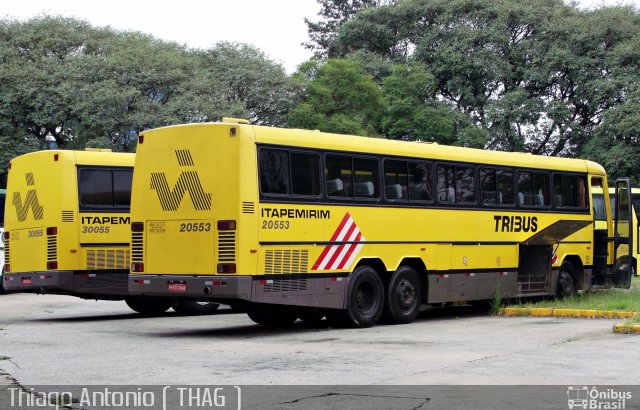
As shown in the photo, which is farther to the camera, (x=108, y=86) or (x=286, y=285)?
(x=108, y=86)

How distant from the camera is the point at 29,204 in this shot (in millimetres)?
20141

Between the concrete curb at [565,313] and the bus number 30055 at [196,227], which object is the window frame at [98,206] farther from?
the concrete curb at [565,313]

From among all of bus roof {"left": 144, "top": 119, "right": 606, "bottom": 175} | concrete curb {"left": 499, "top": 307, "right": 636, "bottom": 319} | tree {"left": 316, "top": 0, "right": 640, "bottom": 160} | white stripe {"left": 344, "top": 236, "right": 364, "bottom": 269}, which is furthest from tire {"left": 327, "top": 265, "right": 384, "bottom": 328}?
tree {"left": 316, "top": 0, "right": 640, "bottom": 160}

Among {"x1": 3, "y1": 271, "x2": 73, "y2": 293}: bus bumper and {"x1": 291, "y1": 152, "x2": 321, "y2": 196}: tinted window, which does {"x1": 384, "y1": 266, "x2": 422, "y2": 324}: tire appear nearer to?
{"x1": 291, "y1": 152, "x2": 321, "y2": 196}: tinted window

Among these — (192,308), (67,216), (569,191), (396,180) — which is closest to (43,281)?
(67,216)

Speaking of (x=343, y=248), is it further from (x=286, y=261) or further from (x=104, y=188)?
(x=104, y=188)

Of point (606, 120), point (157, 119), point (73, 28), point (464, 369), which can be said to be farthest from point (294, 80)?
point (464, 369)

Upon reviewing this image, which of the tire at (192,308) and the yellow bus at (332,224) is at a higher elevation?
the yellow bus at (332,224)

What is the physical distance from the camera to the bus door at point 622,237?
22688 mm

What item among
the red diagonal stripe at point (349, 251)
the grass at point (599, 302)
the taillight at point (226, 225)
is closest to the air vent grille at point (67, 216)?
the taillight at point (226, 225)

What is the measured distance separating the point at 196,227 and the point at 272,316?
9.69ft

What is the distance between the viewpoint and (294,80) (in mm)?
48156

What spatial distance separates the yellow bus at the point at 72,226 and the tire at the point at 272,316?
94.9 inches

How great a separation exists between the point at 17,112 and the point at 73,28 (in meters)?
7.00
